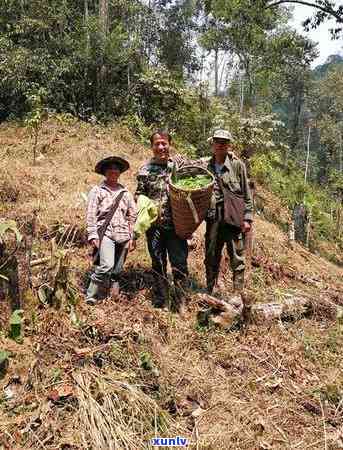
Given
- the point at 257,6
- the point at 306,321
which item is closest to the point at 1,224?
the point at 306,321

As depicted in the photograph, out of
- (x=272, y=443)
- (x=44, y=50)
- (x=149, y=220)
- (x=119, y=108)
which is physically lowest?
(x=272, y=443)

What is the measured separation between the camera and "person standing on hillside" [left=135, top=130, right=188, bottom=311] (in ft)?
14.3

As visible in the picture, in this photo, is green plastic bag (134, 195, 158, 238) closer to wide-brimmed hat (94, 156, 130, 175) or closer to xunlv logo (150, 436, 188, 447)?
wide-brimmed hat (94, 156, 130, 175)

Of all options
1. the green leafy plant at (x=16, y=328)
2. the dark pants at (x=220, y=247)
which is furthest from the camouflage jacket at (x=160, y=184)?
the green leafy plant at (x=16, y=328)

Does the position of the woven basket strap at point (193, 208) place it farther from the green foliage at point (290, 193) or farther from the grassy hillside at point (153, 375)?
the green foliage at point (290, 193)

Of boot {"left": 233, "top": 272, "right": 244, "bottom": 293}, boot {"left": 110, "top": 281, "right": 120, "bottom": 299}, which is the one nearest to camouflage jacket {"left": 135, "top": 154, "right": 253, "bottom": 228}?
boot {"left": 233, "top": 272, "right": 244, "bottom": 293}

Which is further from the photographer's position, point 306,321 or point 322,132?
point 322,132

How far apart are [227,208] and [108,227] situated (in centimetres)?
111

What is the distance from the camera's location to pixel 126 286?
5094 mm

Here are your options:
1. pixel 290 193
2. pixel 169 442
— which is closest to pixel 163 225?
pixel 169 442

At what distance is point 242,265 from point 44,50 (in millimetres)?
11631

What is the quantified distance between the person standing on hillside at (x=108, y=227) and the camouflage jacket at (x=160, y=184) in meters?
0.19

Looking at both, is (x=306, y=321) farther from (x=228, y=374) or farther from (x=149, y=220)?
(x=149, y=220)

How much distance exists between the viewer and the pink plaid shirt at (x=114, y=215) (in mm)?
4305
